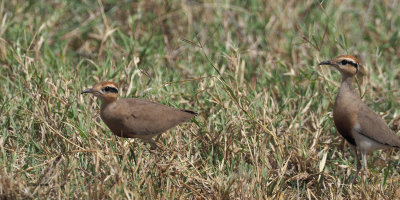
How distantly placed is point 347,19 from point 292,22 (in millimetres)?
834

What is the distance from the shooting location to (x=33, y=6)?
7613 millimetres

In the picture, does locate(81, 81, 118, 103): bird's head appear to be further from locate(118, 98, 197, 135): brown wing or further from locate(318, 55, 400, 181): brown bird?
locate(318, 55, 400, 181): brown bird

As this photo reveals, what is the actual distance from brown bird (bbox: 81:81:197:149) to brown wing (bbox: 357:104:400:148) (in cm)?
144

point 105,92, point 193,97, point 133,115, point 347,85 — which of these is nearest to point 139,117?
point 133,115

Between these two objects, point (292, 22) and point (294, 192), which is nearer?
point (294, 192)

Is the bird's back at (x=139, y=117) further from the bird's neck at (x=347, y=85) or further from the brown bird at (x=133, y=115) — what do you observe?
the bird's neck at (x=347, y=85)

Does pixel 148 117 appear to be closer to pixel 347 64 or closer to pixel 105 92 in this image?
pixel 105 92

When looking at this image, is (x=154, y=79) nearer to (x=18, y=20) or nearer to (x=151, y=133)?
(x=151, y=133)

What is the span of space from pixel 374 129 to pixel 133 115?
6.61 ft

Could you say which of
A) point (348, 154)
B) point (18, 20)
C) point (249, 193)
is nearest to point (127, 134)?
point (249, 193)

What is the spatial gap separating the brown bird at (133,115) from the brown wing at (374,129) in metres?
1.44

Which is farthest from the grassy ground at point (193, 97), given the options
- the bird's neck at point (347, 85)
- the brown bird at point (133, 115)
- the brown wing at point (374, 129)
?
the bird's neck at point (347, 85)

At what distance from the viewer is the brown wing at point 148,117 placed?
497 centimetres

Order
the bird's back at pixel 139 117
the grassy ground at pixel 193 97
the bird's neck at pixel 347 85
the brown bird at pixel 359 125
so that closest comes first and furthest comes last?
1. the grassy ground at pixel 193 97
2. the bird's back at pixel 139 117
3. the brown bird at pixel 359 125
4. the bird's neck at pixel 347 85
